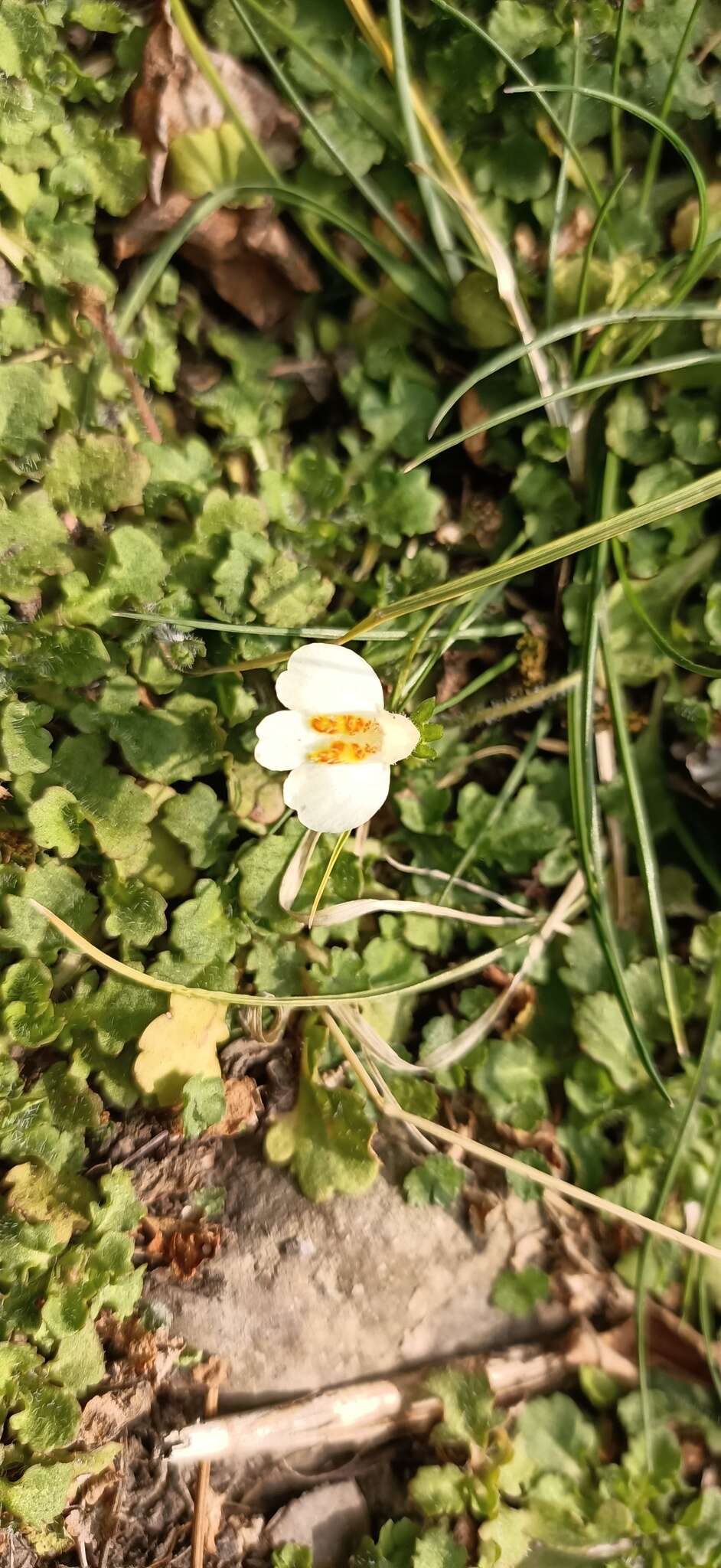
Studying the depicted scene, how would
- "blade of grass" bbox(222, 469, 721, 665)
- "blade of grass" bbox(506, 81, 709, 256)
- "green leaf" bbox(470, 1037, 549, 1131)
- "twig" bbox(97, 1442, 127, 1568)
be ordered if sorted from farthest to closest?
1. "green leaf" bbox(470, 1037, 549, 1131)
2. "twig" bbox(97, 1442, 127, 1568)
3. "blade of grass" bbox(506, 81, 709, 256)
4. "blade of grass" bbox(222, 469, 721, 665)

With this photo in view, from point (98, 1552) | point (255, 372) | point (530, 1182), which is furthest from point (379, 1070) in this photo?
point (255, 372)

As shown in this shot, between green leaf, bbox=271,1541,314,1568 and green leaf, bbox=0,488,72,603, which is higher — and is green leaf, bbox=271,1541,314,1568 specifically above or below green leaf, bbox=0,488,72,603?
below

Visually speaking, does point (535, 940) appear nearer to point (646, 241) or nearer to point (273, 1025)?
point (273, 1025)

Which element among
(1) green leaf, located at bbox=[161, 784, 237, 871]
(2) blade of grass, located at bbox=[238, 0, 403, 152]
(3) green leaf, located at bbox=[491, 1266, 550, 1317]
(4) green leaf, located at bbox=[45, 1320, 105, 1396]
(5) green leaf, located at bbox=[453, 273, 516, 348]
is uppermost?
(2) blade of grass, located at bbox=[238, 0, 403, 152]

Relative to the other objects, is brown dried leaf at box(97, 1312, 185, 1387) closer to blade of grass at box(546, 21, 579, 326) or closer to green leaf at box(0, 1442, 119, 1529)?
green leaf at box(0, 1442, 119, 1529)

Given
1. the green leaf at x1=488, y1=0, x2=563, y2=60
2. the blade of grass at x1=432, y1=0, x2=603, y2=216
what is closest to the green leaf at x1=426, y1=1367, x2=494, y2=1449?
the blade of grass at x1=432, y1=0, x2=603, y2=216

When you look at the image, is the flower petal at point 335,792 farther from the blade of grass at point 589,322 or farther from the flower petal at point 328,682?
the blade of grass at point 589,322

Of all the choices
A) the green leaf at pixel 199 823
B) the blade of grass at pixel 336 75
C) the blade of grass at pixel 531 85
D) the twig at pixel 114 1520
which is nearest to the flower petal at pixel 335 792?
the green leaf at pixel 199 823
